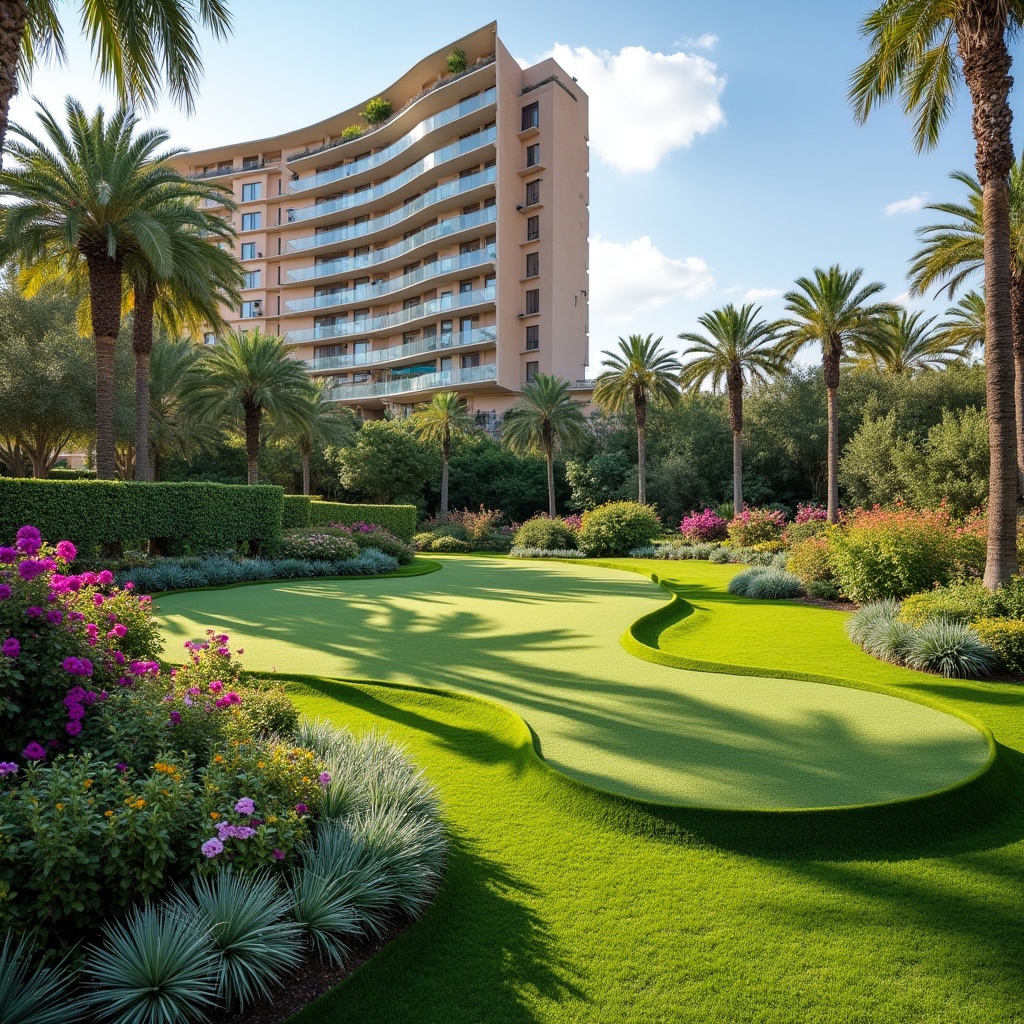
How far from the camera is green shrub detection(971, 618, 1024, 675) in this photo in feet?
27.3

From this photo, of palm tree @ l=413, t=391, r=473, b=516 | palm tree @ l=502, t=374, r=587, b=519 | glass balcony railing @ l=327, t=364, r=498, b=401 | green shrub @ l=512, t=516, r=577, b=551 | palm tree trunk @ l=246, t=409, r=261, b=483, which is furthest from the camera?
glass balcony railing @ l=327, t=364, r=498, b=401

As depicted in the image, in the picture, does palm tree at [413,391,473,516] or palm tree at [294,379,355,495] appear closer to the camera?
palm tree at [294,379,355,495]

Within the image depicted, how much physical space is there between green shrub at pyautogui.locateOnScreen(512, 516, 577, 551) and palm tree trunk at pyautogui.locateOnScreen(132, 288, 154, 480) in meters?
15.2

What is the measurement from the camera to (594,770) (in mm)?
5078

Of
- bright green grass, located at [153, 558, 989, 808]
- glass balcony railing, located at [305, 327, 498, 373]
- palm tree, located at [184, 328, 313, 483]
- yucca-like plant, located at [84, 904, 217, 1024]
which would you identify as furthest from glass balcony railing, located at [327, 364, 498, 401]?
yucca-like plant, located at [84, 904, 217, 1024]

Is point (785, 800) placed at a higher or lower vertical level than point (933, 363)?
lower

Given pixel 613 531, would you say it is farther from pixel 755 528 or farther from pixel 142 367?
pixel 142 367

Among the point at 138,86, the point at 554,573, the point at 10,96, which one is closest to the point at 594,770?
the point at 10,96

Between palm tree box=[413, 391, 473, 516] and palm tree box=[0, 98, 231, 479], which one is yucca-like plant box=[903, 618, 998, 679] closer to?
palm tree box=[0, 98, 231, 479]

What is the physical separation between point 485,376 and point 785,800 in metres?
43.4

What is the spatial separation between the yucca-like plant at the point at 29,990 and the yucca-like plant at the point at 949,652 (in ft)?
30.2

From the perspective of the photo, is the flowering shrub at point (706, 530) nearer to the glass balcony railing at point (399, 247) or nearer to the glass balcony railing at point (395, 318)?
the glass balcony railing at point (395, 318)

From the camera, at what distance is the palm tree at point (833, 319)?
1070 inches

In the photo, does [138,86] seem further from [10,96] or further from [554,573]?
[554,573]
